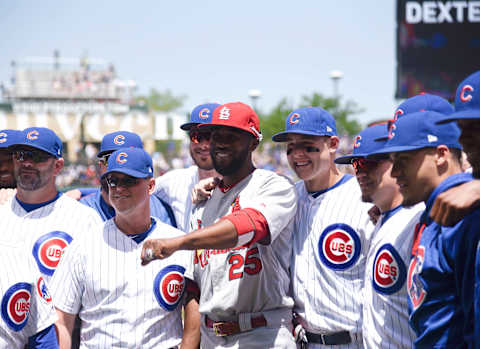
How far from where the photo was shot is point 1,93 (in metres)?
58.0

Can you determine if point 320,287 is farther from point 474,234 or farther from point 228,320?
point 474,234

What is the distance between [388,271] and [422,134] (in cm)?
75

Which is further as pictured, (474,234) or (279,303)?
(279,303)

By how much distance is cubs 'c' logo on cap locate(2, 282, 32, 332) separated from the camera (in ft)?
7.72

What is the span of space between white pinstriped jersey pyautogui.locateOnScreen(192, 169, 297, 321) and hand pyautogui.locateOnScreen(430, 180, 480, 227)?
3.35ft

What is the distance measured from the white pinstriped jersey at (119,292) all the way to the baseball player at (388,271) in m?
1.06

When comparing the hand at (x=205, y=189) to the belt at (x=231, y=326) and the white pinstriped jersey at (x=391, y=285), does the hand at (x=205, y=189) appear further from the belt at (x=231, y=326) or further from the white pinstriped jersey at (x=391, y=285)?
the white pinstriped jersey at (x=391, y=285)

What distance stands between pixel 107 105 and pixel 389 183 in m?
59.7

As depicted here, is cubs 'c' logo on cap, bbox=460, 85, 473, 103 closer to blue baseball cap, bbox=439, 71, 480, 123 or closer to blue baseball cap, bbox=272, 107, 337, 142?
blue baseball cap, bbox=439, 71, 480, 123

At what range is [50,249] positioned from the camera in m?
3.52

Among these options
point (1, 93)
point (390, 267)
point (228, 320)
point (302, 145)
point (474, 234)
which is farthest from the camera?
point (1, 93)

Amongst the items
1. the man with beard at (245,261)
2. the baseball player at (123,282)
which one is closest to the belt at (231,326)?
the man with beard at (245,261)

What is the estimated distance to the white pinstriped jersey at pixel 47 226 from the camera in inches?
138

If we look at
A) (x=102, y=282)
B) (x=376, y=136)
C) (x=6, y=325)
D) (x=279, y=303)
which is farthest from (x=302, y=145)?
(x=6, y=325)
